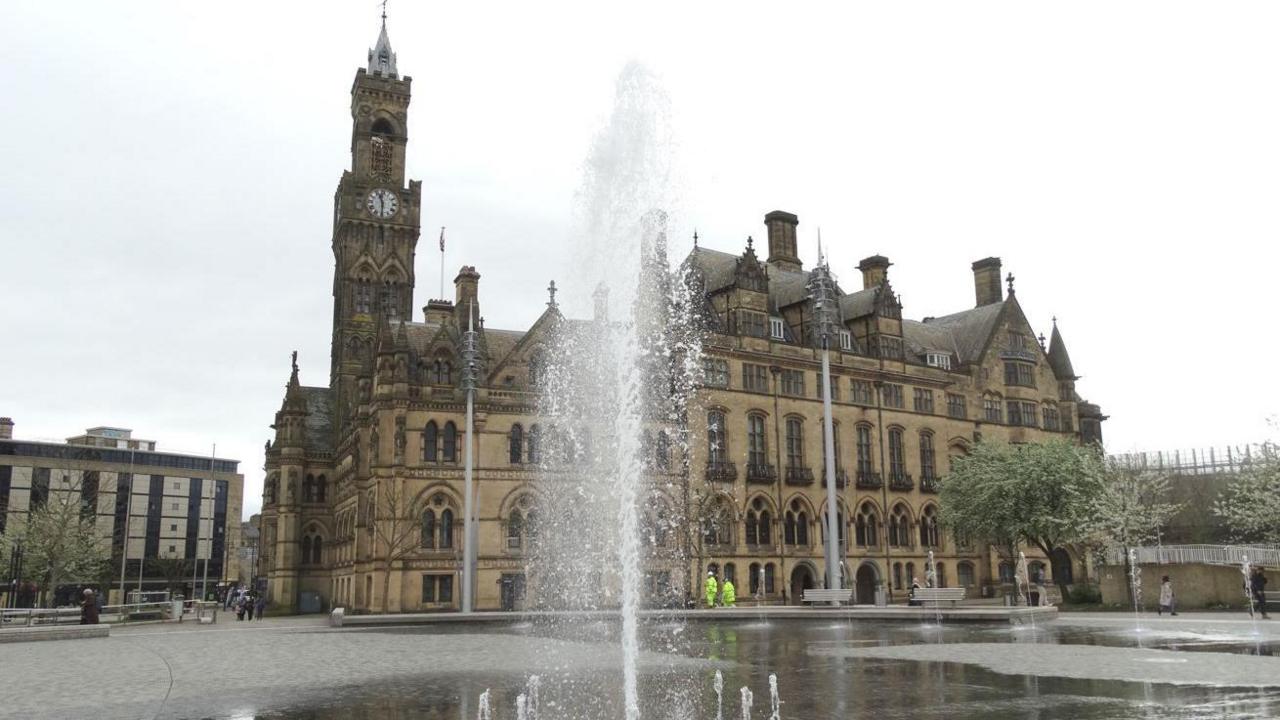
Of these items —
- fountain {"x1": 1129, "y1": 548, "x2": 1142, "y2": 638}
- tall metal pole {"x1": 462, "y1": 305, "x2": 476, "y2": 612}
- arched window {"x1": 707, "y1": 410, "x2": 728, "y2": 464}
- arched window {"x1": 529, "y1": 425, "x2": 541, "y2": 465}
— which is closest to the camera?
fountain {"x1": 1129, "y1": 548, "x2": 1142, "y2": 638}

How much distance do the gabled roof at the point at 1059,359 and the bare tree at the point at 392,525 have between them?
4761 cm

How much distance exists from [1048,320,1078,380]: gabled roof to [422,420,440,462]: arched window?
1795 inches

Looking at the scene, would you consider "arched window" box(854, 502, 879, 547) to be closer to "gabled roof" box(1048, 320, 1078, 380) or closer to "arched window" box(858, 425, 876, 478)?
"arched window" box(858, 425, 876, 478)

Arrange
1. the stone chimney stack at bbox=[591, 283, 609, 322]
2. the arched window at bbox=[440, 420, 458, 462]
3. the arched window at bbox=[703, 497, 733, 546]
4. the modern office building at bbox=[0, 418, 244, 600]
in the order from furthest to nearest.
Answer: the modern office building at bbox=[0, 418, 244, 600] → the arched window at bbox=[703, 497, 733, 546] → the arched window at bbox=[440, 420, 458, 462] → the stone chimney stack at bbox=[591, 283, 609, 322]

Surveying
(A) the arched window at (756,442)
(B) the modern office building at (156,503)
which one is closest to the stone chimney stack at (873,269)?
(A) the arched window at (756,442)

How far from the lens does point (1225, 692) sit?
14289 mm

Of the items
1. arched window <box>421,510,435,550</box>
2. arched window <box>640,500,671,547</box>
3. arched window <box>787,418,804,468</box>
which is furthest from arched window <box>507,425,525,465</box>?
arched window <box>787,418,804,468</box>

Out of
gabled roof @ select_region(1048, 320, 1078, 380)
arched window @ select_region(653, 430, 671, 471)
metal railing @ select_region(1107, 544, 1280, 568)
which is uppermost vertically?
gabled roof @ select_region(1048, 320, 1078, 380)

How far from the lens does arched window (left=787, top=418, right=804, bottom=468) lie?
58781 mm

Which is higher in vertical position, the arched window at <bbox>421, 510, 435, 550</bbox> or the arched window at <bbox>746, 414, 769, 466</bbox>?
the arched window at <bbox>746, 414, 769, 466</bbox>

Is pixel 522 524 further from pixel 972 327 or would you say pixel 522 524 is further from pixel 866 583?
pixel 972 327

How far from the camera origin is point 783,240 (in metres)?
70.1

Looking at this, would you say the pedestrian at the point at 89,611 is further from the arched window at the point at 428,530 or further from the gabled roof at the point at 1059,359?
the gabled roof at the point at 1059,359

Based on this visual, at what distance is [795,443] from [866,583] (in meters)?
10.3
